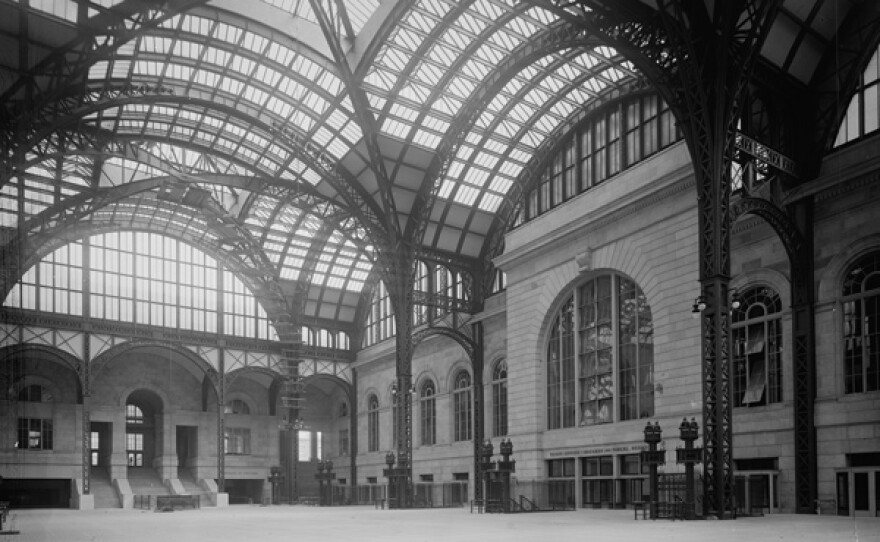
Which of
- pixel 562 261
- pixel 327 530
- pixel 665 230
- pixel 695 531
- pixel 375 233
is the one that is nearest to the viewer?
pixel 695 531

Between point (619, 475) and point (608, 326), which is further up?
point (608, 326)

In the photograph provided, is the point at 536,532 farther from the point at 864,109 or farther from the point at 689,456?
the point at 864,109

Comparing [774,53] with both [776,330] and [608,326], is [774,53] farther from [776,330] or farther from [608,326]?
[608,326]

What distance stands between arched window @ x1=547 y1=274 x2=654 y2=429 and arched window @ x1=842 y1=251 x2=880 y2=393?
367 inches

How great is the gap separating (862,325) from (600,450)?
14369 millimetres

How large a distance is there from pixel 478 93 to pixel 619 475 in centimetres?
1943

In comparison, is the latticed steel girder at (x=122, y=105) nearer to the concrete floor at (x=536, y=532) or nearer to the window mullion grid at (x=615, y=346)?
the window mullion grid at (x=615, y=346)

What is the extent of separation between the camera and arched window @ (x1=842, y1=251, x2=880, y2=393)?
97.0 ft

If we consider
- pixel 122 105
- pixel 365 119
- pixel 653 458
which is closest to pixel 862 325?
pixel 653 458

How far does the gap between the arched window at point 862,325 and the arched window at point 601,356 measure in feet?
30.6

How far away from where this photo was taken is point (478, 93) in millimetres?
43000

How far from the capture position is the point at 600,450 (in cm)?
4075

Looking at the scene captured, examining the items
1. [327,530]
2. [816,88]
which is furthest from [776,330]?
[327,530]

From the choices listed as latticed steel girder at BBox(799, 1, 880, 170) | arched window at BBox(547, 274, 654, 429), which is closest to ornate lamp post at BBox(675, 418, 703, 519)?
arched window at BBox(547, 274, 654, 429)
